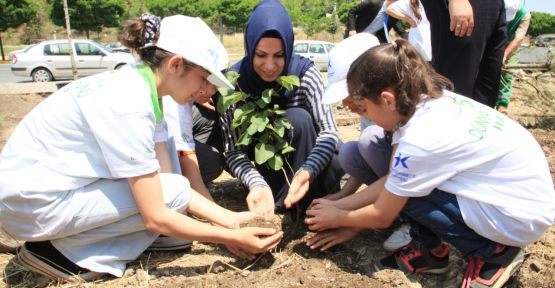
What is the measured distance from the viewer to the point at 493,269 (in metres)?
1.70

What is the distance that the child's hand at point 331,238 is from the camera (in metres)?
2.01

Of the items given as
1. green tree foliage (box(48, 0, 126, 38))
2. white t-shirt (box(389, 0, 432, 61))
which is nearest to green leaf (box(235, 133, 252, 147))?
white t-shirt (box(389, 0, 432, 61))

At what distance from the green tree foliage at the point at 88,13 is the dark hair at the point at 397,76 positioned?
26027 millimetres

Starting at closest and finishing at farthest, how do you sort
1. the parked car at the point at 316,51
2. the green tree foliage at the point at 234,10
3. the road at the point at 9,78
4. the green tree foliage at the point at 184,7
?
the road at the point at 9,78 → the parked car at the point at 316,51 → the green tree foliage at the point at 234,10 → the green tree foliage at the point at 184,7

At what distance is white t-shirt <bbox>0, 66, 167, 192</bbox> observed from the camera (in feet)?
5.17

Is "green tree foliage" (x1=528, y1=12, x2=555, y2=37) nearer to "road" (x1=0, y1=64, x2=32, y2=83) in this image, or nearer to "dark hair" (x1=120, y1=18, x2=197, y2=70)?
"road" (x1=0, y1=64, x2=32, y2=83)

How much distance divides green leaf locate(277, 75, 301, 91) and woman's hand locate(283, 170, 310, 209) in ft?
1.40

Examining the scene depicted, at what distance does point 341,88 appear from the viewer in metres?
1.86

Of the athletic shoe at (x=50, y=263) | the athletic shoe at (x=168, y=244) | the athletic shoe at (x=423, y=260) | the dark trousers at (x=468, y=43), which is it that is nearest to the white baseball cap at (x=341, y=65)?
the dark trousers at (x=468, y=43)

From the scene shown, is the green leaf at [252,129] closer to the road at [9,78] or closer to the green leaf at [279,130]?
the green leaf at [279,130]

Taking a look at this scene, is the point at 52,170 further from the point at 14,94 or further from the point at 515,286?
the point at 14,94

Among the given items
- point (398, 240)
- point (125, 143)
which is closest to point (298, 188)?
point (398, 240)

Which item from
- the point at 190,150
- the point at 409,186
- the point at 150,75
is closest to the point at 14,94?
the point at 190,150

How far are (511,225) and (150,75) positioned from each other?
1405 mm
